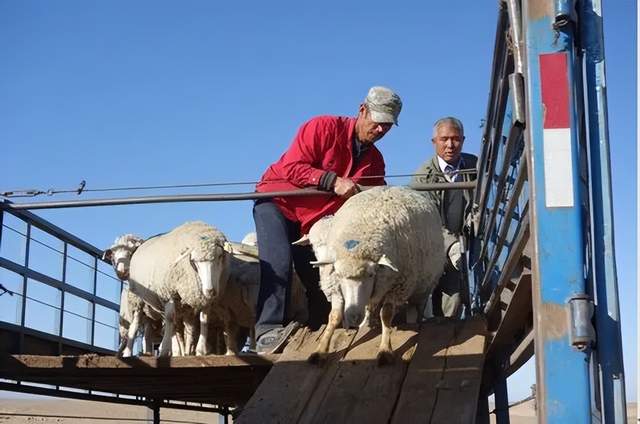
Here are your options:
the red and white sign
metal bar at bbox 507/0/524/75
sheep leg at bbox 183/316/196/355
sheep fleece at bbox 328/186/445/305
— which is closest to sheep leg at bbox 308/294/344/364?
sheep fleece at bbox 328/186/445/305

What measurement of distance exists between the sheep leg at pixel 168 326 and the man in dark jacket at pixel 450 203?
230cm

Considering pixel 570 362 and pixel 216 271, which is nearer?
pixel 570 362

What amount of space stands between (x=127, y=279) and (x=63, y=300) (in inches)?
65.5

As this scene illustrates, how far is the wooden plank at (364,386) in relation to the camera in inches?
135

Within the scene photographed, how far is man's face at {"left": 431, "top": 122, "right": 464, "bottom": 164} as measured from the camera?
6868 mm

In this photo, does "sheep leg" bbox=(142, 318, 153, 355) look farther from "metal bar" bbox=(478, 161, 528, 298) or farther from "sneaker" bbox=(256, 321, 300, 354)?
"metal bar" bbox=(478, 161, 528, 298)

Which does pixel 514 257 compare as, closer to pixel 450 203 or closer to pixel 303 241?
pixel 303 241

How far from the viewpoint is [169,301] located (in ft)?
24.8

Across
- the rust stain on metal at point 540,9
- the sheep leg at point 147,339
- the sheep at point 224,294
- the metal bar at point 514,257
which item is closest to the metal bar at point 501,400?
the metal bar at point 514,257

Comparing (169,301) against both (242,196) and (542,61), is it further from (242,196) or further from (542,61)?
(542,61)

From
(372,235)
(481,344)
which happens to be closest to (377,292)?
(372,235)

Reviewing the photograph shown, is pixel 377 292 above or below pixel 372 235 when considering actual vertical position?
below

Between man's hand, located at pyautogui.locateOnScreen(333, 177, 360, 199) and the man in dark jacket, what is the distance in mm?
1075

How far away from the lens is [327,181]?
225 inches
